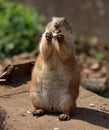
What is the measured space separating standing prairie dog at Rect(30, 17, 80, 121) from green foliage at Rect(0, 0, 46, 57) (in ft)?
19.0

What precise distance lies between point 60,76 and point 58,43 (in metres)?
0.44

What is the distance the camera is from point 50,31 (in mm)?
7773

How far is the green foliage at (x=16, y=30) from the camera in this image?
13820 millimetres

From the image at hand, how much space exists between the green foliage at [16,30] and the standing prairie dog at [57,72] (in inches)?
228

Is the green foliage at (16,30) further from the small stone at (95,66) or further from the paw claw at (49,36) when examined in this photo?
the paw claw at (49,36)

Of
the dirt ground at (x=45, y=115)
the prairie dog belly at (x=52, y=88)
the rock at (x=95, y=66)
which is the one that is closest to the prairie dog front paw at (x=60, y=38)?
the prairie dog belly at (x=52, y=88)

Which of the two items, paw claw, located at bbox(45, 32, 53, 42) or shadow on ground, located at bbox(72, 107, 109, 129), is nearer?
paw claw, located at bbox(45, 32, 53, 42)

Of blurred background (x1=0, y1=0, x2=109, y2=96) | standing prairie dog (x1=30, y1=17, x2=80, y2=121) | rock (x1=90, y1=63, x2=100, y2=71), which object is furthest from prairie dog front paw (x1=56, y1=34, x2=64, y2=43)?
rock (x1=90, y1=63, x2=100, y2=71)

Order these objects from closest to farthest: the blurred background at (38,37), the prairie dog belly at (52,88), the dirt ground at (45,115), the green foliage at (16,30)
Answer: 1. the dirt ground at (45,115)
2. the prairie dog belly at (52,88)
3. the blurred background at (38,37)
4. the green foliage at (16,30)

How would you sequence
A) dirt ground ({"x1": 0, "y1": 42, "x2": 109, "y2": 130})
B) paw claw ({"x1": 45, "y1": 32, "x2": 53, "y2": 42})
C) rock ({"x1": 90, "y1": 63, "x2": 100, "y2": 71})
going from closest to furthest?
dirt ground ({"x1": 0, "y1": 42, "x2": 109, "y2": 130}) < paw claw ({"x1": 45, "y1": 32, "x2": 53, "y2": 42}) < rock ({"x1": 90, "y1": 63, "x2": 100, "y2": 71})

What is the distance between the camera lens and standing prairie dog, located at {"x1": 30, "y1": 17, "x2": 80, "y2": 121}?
7.78m

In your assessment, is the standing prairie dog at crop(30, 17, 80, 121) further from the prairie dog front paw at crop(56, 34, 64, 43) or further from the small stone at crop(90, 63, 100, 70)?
the small stone at crop(90, 63, 100, 70)

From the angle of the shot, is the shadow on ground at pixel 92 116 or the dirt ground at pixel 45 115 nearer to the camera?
the dirt ground at pixel 45 115

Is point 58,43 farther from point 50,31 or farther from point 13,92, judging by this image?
point 13,92
